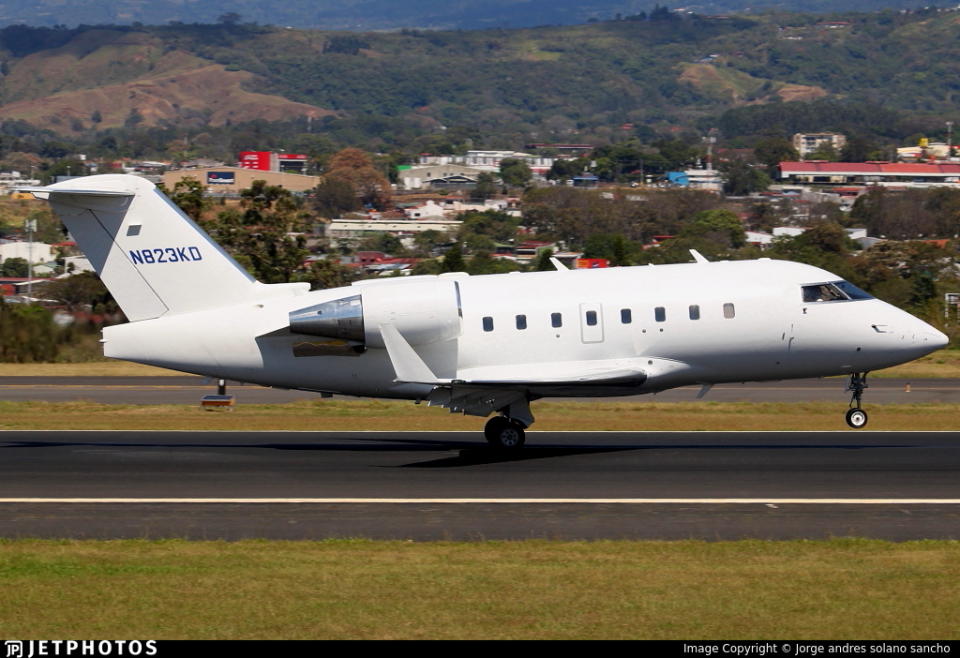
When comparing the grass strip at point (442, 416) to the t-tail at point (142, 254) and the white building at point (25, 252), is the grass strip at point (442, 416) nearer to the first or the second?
the t-tail at point (142, 254)

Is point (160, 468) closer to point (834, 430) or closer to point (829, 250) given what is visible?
point (834, 430)

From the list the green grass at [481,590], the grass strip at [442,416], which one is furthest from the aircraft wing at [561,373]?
the green grass at [481,590]

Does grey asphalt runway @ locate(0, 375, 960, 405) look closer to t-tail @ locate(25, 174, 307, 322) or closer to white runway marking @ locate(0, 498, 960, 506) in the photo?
t-tail @ locate(25, 174, 307, 322)

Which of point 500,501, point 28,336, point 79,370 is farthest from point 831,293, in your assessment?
point 28,336

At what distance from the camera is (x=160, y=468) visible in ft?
78.9

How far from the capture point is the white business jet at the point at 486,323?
2505 cm

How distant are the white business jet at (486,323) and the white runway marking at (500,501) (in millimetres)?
4037

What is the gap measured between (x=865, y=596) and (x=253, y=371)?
14119mm

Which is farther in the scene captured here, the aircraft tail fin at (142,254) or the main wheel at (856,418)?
the main wheel at (856,418)

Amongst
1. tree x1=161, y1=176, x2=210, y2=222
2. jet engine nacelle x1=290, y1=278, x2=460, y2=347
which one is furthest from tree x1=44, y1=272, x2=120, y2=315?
jet engine nacelle x1=290, y1=278, x2=460, y2=347

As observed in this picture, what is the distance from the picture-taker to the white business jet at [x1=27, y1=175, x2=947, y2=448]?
986 inches

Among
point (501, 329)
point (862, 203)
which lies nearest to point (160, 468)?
point (501, 329)

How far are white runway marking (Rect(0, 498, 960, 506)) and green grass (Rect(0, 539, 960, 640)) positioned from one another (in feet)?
9.79

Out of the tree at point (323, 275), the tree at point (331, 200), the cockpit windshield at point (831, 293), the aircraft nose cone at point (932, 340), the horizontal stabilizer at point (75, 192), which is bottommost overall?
the aircraft nose cone at point (932, 340)
